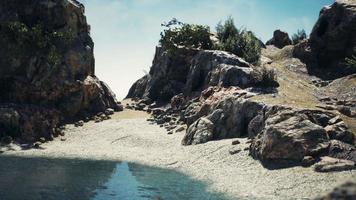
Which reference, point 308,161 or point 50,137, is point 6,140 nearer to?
point 50,137

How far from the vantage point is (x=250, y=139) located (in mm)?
42688

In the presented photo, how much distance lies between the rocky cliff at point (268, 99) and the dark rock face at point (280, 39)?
0.27 meters

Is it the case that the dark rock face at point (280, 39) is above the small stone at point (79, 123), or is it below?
above

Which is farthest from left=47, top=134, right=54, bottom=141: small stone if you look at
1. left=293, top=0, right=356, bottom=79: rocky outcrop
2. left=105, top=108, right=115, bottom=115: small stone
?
left=293, top=0, right=356, bottom=79: rocky outcrop

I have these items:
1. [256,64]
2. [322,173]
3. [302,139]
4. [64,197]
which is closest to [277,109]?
[302,139]

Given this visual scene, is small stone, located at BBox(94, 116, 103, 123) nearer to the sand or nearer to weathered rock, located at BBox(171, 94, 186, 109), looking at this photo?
the sand

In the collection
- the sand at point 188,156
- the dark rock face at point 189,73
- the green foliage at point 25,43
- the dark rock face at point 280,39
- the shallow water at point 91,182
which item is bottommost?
the shallow water at point 91,182

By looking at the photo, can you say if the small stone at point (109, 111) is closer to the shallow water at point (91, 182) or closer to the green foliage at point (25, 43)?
the green foliage at point (25, 43)

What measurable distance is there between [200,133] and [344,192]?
38138mm

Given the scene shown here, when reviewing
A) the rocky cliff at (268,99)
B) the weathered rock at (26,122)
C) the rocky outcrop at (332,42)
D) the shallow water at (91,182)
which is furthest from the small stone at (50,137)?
the rocky outcrop at (332,42)

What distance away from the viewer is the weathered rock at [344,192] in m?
9.89

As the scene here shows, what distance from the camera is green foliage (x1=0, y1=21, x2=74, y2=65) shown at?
6216cm

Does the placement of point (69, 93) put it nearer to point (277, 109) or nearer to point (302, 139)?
point (277, 109)

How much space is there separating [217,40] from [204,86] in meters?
13.2
